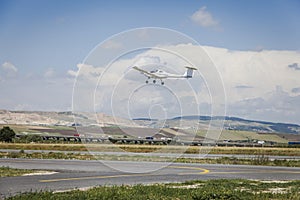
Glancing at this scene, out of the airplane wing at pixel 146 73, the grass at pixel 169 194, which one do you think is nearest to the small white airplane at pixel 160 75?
the airplane wing at pixel 146 73

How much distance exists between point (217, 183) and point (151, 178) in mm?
4764

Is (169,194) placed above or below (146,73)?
below

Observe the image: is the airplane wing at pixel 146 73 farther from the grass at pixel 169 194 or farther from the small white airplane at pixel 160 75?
the grass at pixel 169 194

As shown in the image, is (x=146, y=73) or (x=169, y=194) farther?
(x=146, y=73)

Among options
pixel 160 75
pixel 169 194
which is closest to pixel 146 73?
pixel 160 75

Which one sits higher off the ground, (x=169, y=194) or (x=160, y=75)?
(x=160, y=75)

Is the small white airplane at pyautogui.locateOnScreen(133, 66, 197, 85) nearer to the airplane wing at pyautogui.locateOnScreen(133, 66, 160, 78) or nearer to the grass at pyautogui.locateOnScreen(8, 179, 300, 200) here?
the airplane wing at pyautogui.locateOnScreen(133, 66, 160, 78)

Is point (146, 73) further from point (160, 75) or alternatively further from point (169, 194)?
point (169, 194)

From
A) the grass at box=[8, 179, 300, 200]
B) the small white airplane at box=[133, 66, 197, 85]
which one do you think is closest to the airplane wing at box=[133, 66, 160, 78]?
the small white airplane at box=[133, 66, 197, 85]

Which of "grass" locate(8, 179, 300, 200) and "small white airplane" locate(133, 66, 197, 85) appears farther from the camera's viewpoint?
"small white airplane" locate(133, 66, 197, 85)

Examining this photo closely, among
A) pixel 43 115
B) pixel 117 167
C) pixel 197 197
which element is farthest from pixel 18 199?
pixel 43 115

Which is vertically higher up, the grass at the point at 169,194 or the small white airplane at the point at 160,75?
the small white airplane at the point at 160,75

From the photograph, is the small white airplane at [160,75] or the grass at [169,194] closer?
the grass at [169,194]

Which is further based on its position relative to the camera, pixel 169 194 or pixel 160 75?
pixel 160 75
